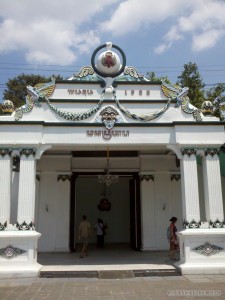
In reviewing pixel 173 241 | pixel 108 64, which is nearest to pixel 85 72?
pixel 108 64

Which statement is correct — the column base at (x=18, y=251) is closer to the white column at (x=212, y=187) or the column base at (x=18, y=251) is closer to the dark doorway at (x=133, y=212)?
the dark doorway at (x=133, y=212)

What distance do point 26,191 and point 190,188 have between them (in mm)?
4231

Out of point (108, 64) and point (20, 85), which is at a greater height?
point (20, 85)

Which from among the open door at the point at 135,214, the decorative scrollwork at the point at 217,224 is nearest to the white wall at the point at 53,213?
the open door at the point at 135,214

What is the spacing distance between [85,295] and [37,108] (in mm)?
5083

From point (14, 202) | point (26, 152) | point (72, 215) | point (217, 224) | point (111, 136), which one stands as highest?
point (111, 136)

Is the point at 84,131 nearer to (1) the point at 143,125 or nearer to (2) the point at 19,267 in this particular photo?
(1) the point at 143,125

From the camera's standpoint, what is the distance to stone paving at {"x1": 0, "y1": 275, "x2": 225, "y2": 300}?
647 centimetres

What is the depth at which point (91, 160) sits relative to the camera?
1248 centimetres

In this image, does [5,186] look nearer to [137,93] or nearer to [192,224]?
[137,93]

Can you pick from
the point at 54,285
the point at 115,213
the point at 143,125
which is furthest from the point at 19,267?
the point at 115,213

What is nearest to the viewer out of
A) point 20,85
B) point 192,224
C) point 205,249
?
point 205,249

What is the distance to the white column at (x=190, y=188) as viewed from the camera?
9086 millimetres

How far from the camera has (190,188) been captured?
30.3 feet
